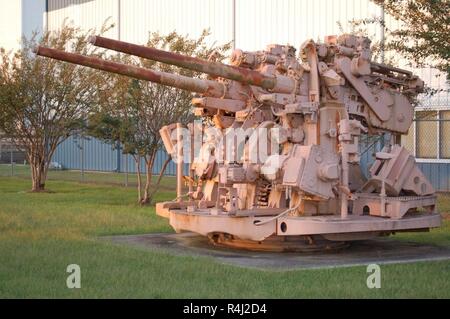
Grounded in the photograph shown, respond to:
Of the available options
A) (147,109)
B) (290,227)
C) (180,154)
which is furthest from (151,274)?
(147,109)

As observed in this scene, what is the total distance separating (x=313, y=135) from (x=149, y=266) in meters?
3.27

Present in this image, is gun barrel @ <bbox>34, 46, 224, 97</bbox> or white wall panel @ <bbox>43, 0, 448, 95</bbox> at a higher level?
white wall panel @ <bbox>43, 0, 448, 95</bbox>

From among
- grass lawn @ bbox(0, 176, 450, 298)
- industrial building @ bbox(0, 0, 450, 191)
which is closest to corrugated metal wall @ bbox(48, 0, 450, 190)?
industrial building @ bbox(0, 0, 450, 191)

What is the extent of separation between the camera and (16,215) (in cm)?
1836

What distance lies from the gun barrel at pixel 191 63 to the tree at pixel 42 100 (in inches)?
615

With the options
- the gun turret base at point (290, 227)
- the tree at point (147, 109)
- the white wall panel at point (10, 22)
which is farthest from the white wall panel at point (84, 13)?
the gun turret base at point (290, 227)

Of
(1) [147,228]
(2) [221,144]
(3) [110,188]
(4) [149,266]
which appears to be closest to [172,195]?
(3) [110,188]

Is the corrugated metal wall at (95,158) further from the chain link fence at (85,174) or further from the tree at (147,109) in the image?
the tree at (147,109)

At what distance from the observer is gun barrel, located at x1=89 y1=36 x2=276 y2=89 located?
1139cm

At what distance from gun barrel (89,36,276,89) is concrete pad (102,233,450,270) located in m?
2.45

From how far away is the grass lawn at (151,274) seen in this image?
925 centimetres

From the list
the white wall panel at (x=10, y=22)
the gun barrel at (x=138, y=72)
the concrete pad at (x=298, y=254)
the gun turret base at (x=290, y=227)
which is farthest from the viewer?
the white wall panel at (x=10, y=22)

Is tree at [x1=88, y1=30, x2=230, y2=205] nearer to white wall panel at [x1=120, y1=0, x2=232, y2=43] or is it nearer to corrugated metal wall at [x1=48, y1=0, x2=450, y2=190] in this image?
corrugated metal wall at [x1=48, y1=0, x2=450, y2=190]
